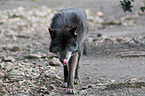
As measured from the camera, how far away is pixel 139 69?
7.09 m

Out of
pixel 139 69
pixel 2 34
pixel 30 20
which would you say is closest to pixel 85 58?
pixel 139 69

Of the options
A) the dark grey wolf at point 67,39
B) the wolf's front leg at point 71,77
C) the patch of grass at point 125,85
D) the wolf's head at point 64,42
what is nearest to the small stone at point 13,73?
the dark grey wolf at point 67,39

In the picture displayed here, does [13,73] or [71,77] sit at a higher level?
[71,77]

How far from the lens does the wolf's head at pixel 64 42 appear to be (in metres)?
5.11

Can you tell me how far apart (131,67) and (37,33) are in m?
8.67

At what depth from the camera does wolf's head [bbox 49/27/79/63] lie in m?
5.11

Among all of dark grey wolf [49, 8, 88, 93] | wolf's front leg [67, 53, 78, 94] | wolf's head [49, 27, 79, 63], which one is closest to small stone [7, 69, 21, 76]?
dark grey wolf [49, 8, 88, 93]

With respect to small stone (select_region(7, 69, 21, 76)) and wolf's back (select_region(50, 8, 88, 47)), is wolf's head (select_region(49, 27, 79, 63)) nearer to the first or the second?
wolf's back (select_region(50, 8, 88, 47))

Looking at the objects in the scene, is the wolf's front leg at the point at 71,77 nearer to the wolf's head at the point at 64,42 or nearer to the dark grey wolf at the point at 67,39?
the dark grey wolf at the point at 67,39

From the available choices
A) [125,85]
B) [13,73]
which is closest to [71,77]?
[125,85]

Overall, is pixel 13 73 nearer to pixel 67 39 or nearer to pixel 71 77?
pixel 71 77

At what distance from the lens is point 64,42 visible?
514 centimetres

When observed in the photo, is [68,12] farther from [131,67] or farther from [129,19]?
[129,19]

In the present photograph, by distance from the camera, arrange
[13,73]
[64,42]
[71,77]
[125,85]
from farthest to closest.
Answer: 1. [13,73]
2. [71,77]
3. [125,85]
4. [64,42]
